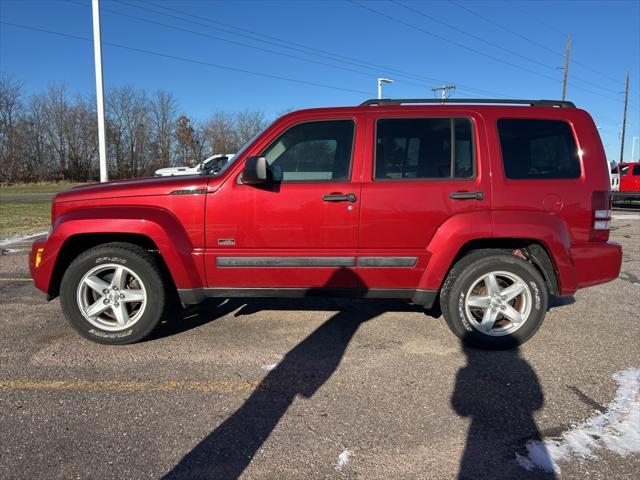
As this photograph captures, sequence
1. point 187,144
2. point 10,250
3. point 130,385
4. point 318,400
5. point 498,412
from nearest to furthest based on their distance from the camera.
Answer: point 498,412 < point 318,400 < point 130,385 < point 10,250 < point 187,144

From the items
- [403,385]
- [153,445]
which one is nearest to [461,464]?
[403,385]

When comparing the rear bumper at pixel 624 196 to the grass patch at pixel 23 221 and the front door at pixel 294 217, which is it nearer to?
the front door at pixel 294 217

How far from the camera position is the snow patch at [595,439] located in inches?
98.0

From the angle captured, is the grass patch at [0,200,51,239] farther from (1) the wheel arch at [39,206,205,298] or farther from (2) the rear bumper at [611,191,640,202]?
(2) the rear bumper at [611,191,640,202]

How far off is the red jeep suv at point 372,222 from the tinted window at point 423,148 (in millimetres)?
10

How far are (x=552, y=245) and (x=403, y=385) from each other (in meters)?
1.73

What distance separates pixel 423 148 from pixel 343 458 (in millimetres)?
2581

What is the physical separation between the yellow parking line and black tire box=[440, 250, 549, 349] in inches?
71.3

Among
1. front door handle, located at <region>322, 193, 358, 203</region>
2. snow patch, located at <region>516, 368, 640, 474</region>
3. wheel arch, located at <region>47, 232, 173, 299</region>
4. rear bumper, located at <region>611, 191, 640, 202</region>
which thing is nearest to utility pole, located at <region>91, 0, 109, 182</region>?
wheel arch, located at <region>47, 232, 173, 299</region>

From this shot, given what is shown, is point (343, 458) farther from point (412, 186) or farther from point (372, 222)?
point (412, 186)

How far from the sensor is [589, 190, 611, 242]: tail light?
153 inches

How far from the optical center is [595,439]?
8.73ft

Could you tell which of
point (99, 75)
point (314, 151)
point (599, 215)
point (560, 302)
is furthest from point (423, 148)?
point (99, 75)

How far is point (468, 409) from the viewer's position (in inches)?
118
